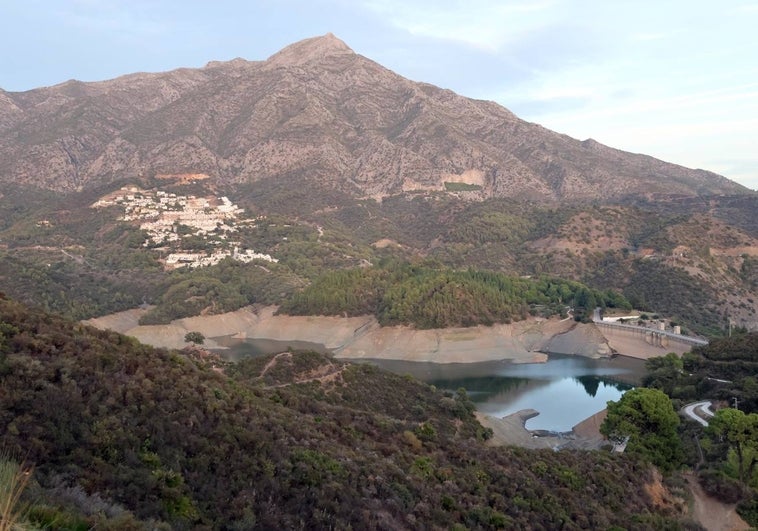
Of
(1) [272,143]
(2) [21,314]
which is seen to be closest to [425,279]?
(2) [21,314]

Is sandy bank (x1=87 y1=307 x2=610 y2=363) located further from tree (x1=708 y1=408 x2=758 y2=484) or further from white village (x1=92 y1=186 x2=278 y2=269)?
tree (x1=708 y1=408 x2=758 y2=484)

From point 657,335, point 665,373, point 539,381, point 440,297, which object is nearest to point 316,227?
point 440,297

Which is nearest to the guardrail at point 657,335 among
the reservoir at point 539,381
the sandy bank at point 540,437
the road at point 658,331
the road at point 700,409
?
the road at point 658,331

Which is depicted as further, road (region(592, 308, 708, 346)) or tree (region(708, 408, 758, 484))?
road (region(592, 308, 708, 346))

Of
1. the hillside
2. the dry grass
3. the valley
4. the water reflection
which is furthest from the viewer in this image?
the hillside

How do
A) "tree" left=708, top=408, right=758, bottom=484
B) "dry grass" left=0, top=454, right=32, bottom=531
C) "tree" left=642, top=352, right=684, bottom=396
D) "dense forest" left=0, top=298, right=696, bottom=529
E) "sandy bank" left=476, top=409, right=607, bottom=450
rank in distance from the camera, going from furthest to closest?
"tree" left=642, top=352, right=684, bottom=396, "sandy bank" left=476, top=409, right=607, bottom=450, "tree" left=708, top=408, right=758, bottom=484, "dense forest" left=0, top=298, right=696, bottom=529, "dry grass" left=0, top=454, right=32, bottom=531

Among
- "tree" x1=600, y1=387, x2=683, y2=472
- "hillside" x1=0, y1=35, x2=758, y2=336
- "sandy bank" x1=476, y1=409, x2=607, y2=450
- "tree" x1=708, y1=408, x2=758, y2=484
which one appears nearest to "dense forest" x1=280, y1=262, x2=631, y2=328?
"hillside" x1=0, y1=35, x2=758, y2=336
